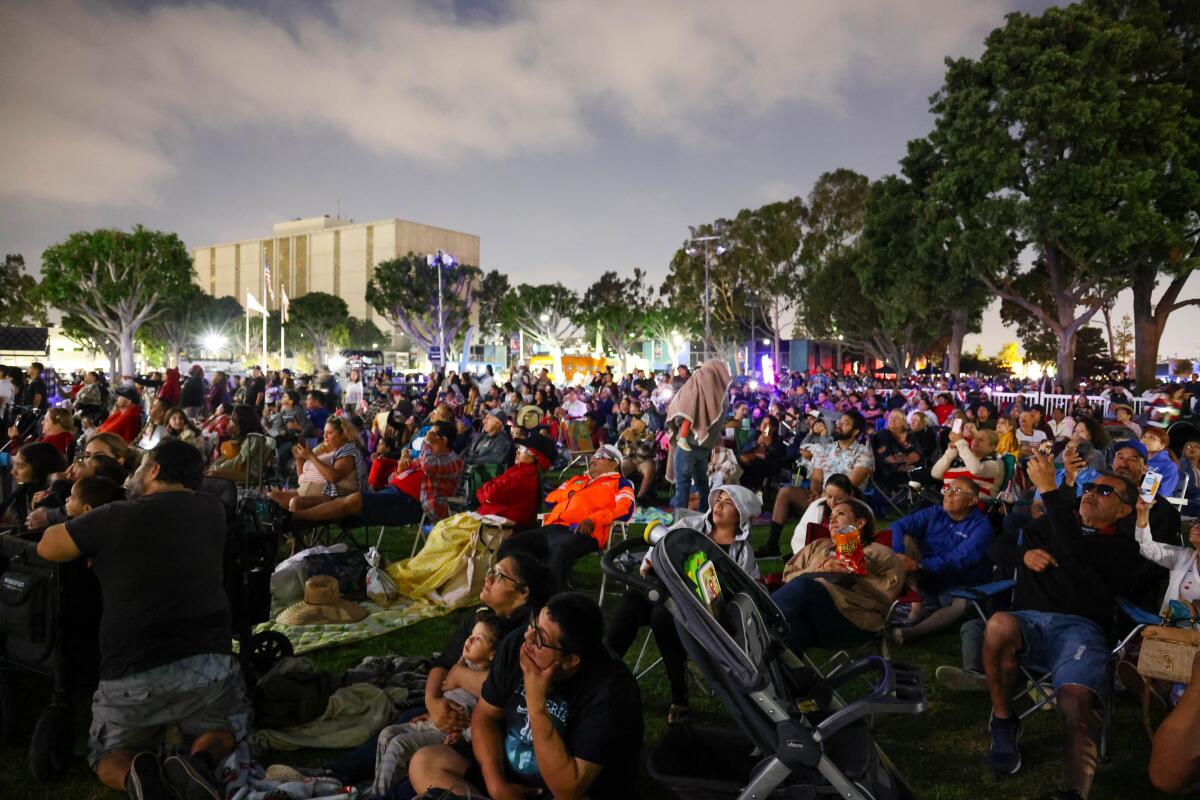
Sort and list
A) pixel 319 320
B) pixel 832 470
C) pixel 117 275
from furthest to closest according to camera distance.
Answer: pixel 319 320 < pixel 117 275 < pixel 832 470

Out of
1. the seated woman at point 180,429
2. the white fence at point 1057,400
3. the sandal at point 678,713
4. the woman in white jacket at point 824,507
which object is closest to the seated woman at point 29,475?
the seated woman at point 180,429

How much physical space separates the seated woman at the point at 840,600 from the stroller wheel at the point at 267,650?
2.81 m

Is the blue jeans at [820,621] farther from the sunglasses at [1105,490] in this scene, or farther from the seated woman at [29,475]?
the seated woman at [29,475]

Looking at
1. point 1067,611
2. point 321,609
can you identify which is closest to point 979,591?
point 1067,611

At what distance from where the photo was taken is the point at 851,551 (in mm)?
4242

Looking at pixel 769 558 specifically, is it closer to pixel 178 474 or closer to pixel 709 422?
pixel 709 422

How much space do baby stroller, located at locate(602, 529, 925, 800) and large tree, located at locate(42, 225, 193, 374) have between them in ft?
152

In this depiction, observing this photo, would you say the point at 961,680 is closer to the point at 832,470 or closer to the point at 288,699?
the point at 832,470

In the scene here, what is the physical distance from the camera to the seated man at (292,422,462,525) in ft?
22.7

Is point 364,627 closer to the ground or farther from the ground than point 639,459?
closer to the ground

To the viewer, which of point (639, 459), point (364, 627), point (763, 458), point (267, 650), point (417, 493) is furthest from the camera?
point (639, 459)

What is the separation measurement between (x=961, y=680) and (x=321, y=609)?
4.28 meters

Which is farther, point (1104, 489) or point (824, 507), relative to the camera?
point (824, 507)

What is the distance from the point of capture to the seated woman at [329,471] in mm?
6758
